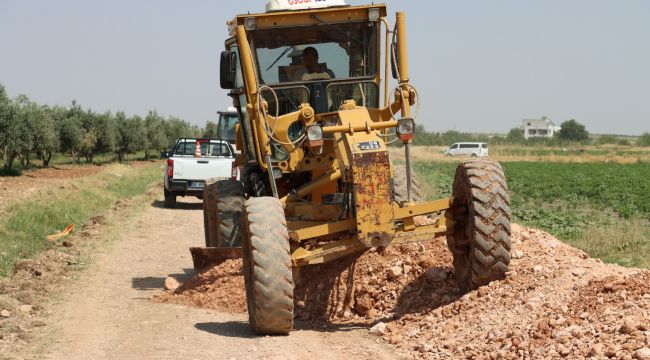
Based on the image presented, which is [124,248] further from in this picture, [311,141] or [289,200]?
[311,141]

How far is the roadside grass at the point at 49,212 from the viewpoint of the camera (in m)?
15.3

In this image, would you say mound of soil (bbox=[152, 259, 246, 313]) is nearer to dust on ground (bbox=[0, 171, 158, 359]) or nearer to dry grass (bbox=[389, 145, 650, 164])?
dust on ground (bbox=[0, 171, 158, 359])

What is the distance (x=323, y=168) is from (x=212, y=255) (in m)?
2.26

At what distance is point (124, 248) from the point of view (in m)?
16.3

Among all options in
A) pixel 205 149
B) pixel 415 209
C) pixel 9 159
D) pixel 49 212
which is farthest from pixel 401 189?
pixel 9 159

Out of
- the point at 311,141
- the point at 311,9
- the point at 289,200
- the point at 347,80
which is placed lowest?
the point at 289,200

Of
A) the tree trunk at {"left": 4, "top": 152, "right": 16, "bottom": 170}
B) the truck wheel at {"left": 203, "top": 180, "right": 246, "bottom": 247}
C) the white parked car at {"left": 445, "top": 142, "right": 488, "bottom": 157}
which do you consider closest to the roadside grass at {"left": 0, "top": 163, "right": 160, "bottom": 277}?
the truck wheel at {"left": 203, "top": 180, "right": 246, "bottom": 247}

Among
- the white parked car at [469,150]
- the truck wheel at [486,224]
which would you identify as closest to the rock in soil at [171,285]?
the truck wheel at [486,224]

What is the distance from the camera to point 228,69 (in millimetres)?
10461

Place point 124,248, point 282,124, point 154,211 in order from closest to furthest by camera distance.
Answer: point 282,124, point 124,248, point 154,211

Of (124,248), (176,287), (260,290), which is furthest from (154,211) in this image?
(260,290)

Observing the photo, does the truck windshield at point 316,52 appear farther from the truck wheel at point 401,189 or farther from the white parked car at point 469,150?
the white parked car at point 469,150

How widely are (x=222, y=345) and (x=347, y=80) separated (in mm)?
3655

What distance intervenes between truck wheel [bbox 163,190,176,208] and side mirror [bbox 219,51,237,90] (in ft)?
47.6
